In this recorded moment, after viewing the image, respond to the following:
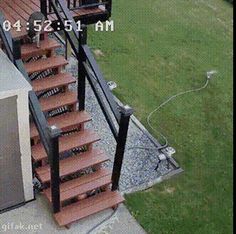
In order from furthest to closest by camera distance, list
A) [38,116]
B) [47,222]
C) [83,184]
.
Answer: [83,184]
[47,222]
[38,116]

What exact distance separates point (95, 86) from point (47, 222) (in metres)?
1.77

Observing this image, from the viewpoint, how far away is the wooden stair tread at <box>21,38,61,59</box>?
550 centimetres

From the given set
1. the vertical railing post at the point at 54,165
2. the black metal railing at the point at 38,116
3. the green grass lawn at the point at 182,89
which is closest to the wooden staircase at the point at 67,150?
the vertical railing post at the point at 54,165

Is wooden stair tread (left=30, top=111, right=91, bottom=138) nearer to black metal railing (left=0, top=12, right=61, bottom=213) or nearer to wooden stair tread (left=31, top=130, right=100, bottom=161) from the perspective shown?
wooden stair tread (left=31, top=130, right=100, bottom=161)

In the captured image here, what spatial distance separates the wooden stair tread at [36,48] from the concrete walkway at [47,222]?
183 centimetres

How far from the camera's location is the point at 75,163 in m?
5.61

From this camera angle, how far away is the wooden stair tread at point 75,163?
5.45 meters

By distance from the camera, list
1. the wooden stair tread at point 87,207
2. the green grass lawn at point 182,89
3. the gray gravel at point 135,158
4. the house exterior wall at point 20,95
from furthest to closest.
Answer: the gray gravel at point 135,158 < the green grass lawn at point 182,89 < the wooden stair tread at point 87,207 < the house exterior wall at point 20,95

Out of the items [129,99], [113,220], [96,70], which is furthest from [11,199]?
[129,99]

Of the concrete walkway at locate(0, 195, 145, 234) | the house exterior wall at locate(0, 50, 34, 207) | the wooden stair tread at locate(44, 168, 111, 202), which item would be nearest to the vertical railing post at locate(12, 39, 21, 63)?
the house exterior wall at locate(0, 50, 34, 207)

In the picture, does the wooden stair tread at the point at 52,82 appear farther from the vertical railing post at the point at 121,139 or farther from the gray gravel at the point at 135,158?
the gray gravel at the point at 135,158

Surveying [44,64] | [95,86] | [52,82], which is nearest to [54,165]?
[95,86]

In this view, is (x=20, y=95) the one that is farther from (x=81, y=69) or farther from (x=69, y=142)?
(x=69, y=142)

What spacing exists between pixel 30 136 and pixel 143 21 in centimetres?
569
